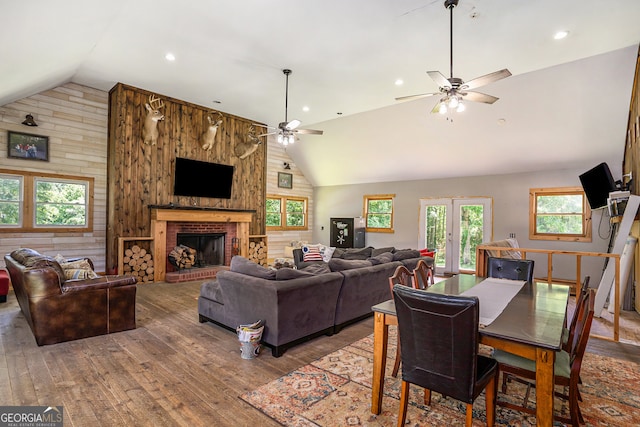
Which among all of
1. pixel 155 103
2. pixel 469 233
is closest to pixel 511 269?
pixel 469 233

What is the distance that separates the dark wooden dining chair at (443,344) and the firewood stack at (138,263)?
236 inches

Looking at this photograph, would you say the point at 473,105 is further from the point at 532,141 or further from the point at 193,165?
the point at 193,165

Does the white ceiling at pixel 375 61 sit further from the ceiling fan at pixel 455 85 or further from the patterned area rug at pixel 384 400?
the patterned area rug at pixel 384 400

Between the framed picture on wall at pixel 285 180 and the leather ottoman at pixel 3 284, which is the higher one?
the framed picture on wall at pixel 285 180

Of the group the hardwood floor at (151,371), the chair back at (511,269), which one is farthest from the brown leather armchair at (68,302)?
the chair back at (511,269)

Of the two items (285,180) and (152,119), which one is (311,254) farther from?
(152,119)

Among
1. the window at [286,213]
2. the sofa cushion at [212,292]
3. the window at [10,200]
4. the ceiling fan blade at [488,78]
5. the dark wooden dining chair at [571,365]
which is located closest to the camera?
the dark wooden dining chair at [571,365]

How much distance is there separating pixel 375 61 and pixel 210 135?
13.6ft

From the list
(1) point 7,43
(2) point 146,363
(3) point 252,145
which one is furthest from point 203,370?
(3) point 252,145

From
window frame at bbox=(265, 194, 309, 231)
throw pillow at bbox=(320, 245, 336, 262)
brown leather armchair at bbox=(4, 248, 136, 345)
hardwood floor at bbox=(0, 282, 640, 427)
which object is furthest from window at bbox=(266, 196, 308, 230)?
brown leather armchair at bbox=(4, 248, 136, 345)

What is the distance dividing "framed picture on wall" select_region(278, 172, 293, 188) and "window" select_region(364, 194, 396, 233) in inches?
96.6

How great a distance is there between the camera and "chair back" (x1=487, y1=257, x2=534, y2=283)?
3584mm

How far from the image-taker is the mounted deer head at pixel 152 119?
6.23 meters

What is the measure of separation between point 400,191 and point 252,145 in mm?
4354
